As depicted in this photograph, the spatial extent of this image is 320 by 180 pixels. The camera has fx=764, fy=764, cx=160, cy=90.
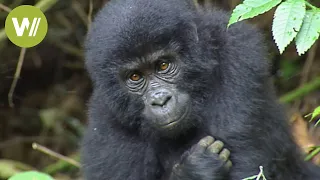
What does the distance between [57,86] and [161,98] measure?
3351 mm

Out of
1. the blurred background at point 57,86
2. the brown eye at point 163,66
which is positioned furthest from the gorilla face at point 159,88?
the blurred background at point 57,86

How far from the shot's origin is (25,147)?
736 cm

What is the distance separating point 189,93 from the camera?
4.48 metres

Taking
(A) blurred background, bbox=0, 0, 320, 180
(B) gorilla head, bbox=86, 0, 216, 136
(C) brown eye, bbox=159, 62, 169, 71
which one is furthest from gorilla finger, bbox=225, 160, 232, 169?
(A) blurred background, bbox=0, 0, 320, 180

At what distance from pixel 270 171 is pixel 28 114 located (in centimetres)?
345

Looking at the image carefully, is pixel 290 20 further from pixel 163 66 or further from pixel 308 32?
pixel 163 66

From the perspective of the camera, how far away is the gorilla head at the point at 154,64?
4.37 meters

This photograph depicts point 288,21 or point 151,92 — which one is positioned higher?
point 288,21

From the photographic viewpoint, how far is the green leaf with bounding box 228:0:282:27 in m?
3.86

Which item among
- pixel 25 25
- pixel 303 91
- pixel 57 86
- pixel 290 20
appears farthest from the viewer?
pixel 57 86

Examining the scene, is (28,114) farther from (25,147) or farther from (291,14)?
(291,14)

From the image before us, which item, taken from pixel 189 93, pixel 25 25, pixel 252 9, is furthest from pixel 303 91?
pixel 252 9

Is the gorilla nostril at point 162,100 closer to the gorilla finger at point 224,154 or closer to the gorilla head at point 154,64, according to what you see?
the gorilla head at point 154,64

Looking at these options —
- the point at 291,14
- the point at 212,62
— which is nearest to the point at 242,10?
the point at 291,14
